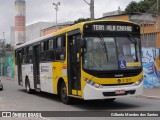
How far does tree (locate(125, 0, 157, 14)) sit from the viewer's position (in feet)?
213

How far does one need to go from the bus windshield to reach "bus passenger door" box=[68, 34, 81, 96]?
0.79 meters

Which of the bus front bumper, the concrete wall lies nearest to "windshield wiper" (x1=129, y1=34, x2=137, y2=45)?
the bus front bumper

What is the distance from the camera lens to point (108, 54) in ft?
43.7

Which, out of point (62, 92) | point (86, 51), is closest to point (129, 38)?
point (86, 51)

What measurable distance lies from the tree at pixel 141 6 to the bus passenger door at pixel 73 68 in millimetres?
51028

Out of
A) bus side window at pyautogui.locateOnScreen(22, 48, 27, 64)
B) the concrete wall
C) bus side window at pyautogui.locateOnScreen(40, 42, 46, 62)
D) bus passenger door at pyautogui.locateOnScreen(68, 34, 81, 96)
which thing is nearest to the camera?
bus passenger door at pyautogui.locateOnScreen(68, 34, 81, 96)

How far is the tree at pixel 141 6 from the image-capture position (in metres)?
64.9

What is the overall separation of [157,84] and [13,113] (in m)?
12.4

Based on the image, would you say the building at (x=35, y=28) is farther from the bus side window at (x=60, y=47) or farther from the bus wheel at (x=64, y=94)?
the bus wheel at (x=64, y=94)

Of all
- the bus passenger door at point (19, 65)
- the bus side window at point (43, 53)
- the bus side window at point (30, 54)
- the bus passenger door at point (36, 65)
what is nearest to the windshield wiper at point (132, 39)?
the bus side window at point (43, 53)

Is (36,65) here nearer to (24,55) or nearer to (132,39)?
(24,55)

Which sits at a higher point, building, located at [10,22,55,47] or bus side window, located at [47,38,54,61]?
building, located at [10,22,55,47]

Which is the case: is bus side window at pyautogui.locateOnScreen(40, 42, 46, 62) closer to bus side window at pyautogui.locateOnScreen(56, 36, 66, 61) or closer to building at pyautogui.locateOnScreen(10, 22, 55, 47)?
bus side window at pyautogui.locateOnScreen(56, 36, 66, 61)

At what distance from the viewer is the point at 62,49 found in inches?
613
